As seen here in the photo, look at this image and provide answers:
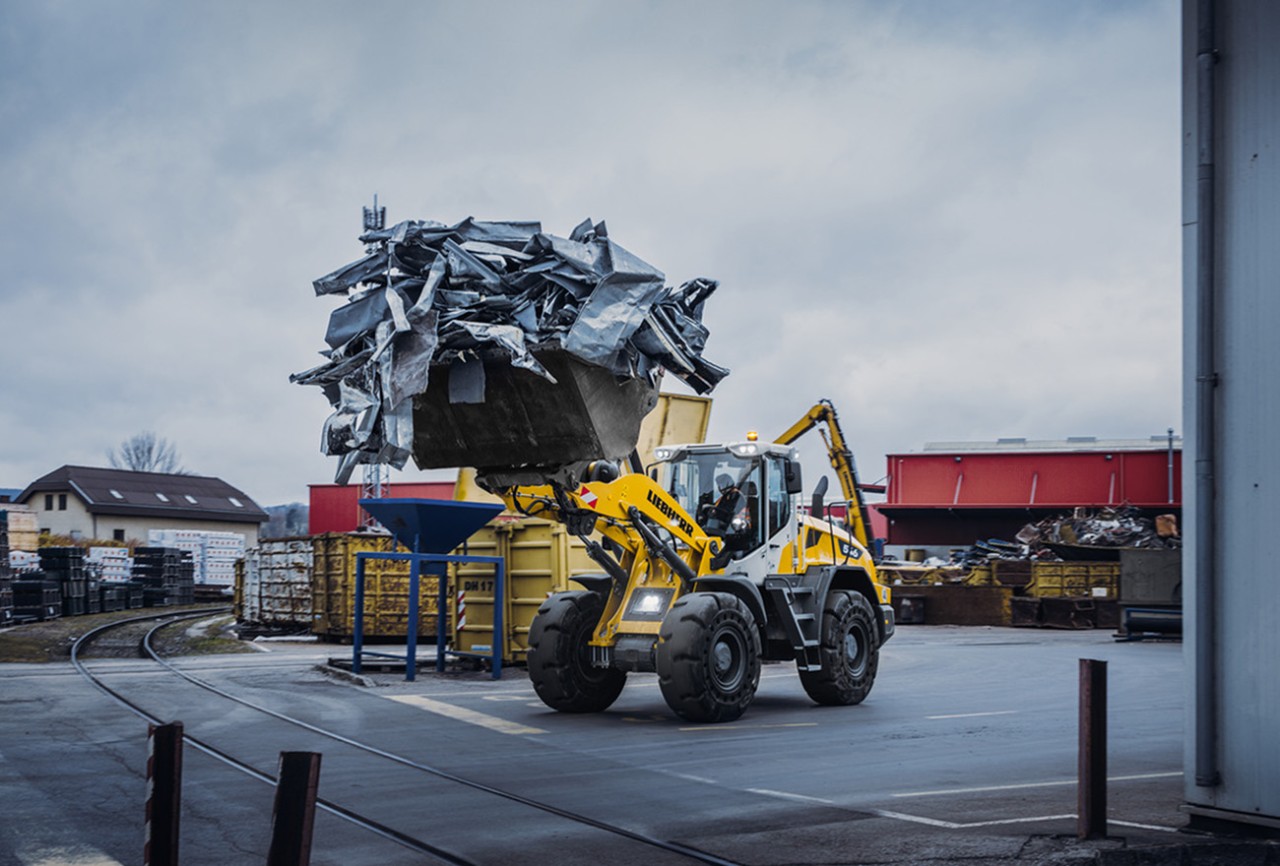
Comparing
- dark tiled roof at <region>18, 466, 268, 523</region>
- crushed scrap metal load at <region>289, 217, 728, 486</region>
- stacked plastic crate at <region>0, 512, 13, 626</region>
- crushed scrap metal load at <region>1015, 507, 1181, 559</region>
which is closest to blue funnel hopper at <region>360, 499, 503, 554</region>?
crushed scrap metal load at <region>289, 217, 728, 486</region>

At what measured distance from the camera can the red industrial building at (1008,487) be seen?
36.6m

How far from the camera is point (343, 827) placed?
7836mm

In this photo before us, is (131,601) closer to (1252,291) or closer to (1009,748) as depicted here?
(1009,748)

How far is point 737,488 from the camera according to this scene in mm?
14531

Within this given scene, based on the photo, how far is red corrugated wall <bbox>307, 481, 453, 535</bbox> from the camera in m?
50.4

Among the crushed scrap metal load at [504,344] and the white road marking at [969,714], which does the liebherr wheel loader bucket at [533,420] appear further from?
the white road marking at [969,714]

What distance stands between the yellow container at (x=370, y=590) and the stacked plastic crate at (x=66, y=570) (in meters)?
13.1

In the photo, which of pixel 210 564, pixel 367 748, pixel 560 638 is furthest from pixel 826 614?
pixel 210 564

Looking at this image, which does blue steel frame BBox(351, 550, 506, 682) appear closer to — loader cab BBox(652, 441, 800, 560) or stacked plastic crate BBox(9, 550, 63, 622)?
loader cab BBox(652, 441, 800, 560)

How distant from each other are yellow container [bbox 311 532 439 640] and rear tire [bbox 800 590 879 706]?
10299mm

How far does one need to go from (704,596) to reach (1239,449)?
22.2 ft

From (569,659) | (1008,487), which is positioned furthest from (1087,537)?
(569,659)

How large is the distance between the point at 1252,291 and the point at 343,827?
19.5ft

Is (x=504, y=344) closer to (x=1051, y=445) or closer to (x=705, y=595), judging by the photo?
(x=705, y=595)
